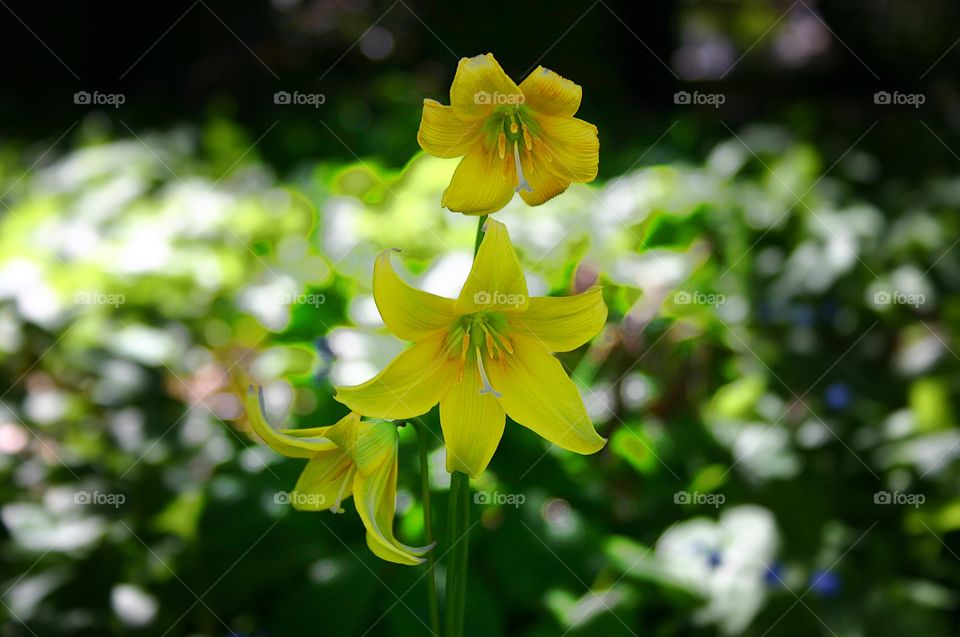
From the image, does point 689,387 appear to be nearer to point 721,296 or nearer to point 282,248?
point 721,296

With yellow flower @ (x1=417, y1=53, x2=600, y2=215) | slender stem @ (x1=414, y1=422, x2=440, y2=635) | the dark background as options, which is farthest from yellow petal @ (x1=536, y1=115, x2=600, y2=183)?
the dark background

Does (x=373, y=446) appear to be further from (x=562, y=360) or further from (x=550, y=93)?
(x=562, y=360)

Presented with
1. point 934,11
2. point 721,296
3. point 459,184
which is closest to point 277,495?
point 459,184

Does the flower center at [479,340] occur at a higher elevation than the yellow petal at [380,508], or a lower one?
higher

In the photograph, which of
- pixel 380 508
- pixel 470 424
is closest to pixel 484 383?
pixel 470 424

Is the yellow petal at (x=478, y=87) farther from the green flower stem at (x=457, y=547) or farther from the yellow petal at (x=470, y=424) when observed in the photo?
the yellow petal at (x=470, y=424)

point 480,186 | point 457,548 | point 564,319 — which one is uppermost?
point 480,186

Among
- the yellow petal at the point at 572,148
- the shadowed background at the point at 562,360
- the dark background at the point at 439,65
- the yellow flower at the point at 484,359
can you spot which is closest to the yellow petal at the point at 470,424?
the yellow flower at the point at 484,359
